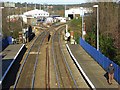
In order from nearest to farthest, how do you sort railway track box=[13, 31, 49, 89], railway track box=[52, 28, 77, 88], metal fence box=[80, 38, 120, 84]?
metal fence box=[80, 38, 120, 84], railway track box=[52, 28, 77, 88], railway track box=[13, 31, 49, 89]

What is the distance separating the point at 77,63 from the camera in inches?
992

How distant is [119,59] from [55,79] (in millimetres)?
4837

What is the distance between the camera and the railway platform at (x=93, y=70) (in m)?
17.9

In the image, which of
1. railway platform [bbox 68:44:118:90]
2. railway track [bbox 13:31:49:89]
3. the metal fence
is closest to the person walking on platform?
railway platform [bbox 68:44:118:90]

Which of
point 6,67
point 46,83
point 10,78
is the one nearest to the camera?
point 46,83

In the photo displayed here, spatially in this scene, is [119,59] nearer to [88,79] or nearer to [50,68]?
[88,79]

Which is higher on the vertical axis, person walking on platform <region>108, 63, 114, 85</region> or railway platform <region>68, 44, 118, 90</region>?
person walking on platform <region>108, 63, 114, 85</region>

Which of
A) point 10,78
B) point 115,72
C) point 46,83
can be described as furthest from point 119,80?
point 10,78

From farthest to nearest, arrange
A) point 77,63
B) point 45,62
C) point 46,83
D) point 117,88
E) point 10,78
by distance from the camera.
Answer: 1. point 45,62
2. point 77,63
3. point 10,78
4. point 46,83
5. point 117,88

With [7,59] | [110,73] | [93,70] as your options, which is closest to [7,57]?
[7,59]

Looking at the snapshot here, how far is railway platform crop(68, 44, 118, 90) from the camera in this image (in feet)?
58.8

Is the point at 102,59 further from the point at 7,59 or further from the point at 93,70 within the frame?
the point at 7,59

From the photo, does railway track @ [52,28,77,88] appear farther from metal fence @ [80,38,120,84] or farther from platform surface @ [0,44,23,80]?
platform surface @ [0,44,23,80]

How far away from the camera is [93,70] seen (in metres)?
22.2
